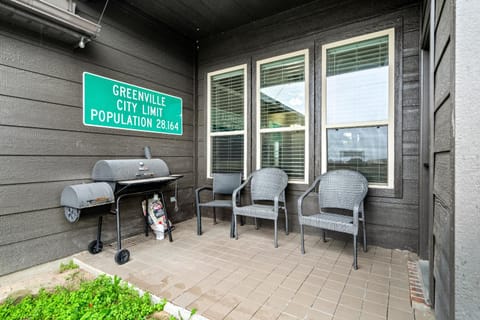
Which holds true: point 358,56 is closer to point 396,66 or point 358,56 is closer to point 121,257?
point 396,66

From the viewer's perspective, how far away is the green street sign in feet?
8.71

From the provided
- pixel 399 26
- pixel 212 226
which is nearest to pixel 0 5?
pixel 212 226

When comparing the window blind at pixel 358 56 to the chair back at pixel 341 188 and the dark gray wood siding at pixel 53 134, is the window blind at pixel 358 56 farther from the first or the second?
the dark gray wood siding at pixel 53 134

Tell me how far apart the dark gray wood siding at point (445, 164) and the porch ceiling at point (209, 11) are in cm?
216

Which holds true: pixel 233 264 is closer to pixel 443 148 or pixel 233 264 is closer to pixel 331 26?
pixel 443 148

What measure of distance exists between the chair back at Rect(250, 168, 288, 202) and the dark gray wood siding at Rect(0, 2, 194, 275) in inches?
63.4

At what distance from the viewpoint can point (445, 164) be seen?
45.7 inches

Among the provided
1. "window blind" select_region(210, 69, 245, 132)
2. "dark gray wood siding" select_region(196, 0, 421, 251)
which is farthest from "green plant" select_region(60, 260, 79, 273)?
"window blind" select_region(210, 69, 245, 132)

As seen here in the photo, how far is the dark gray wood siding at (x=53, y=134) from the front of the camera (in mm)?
2076

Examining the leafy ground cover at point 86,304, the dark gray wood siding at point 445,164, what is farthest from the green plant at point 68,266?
the dark gray wood siding at point 445,164

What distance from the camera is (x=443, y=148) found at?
121cm

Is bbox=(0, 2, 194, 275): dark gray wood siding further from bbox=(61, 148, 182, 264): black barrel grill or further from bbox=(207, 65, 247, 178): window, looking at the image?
bbox=(207, 65, 247, 178): window

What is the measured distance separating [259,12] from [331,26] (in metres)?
1.03

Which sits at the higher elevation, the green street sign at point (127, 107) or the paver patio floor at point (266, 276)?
the green street sign at point (127, 107)
